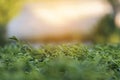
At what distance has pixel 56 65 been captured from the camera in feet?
7.09

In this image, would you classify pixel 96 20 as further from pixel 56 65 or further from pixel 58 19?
pixel 56 65

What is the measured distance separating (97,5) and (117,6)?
1.38m

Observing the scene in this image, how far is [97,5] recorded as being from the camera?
54.0 ft

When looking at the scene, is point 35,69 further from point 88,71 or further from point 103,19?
point 103,19

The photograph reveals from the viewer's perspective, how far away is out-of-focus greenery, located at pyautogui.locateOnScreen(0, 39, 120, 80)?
212 centimetres

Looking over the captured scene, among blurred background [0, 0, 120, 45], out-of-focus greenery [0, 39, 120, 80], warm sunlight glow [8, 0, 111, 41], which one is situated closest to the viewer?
out-of-focus greenery [0, 39, 120, 80]

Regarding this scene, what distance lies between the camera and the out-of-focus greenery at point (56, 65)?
2121mm

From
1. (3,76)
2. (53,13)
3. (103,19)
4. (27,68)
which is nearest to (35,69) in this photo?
(27,68)

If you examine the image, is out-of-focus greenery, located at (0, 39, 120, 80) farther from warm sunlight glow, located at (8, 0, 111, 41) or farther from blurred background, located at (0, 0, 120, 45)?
warm sunlight glow, located at (8, 0, 111, 41)

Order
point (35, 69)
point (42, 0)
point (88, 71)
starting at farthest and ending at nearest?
1. point (42, 0)
2. point (35, 69)
3. point (88, 71)

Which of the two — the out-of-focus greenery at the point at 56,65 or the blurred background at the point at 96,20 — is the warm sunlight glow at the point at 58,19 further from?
the out-of-focus greenery at the point at 56,65

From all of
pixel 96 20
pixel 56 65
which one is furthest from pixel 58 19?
pixel 56 65

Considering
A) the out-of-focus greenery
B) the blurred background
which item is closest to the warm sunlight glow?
the blurred background

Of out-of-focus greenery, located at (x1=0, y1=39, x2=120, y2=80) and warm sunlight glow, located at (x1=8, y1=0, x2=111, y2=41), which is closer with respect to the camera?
out-of-focus greenery, located at (x1=0, y1=39, x2=120, y2=80)
